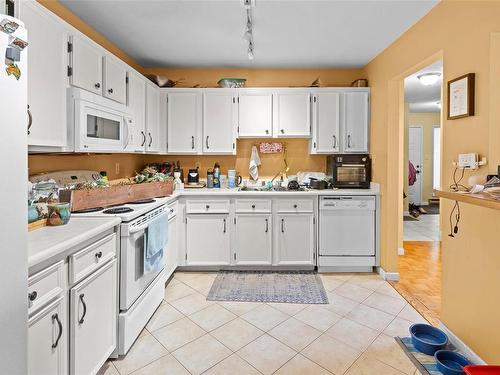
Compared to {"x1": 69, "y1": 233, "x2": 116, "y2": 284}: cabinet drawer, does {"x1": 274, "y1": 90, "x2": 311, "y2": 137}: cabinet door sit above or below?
above

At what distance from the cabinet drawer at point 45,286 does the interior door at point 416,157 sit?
26.2 feet

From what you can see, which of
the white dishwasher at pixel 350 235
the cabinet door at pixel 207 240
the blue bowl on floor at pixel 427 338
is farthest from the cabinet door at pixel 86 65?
the blue bowl on floor at pixel 427 338

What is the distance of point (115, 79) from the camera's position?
2.60 m

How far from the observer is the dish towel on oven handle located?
2244 mm

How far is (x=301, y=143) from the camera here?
410 centimetres

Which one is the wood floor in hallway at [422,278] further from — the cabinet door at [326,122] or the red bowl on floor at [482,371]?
the cabinet door at [326,122]

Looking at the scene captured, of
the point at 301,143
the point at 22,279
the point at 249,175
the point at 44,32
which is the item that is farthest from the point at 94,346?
the point at 301,143

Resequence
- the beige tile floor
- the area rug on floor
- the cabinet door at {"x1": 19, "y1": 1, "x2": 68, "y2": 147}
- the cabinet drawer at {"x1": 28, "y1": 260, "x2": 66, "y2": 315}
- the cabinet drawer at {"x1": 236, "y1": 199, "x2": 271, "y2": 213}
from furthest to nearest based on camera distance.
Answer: the cabinet drawer at {"x1": 236, "y1": 199, "x2": 271, "y2": 213}
the area rug on floor
the beige tile floor
the cabinet door at {"x1": 19, "y1": 1, "x2": 68, "y2": 147}
the cabinet drawer at {"x1": 28, "y1": 260, "x2": 66, "y2": 315}

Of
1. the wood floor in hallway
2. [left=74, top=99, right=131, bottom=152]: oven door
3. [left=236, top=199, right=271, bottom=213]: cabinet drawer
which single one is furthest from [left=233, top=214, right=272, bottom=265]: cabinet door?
[left=74, top=99, right=131, bottom=152]: oven door

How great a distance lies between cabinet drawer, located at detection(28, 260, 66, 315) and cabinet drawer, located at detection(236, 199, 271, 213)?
2.23 meters

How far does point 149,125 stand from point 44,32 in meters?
1.68

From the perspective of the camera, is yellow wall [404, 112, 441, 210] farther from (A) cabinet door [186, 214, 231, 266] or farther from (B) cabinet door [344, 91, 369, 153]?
(A) cabinet door [186, 214, 231, 266]

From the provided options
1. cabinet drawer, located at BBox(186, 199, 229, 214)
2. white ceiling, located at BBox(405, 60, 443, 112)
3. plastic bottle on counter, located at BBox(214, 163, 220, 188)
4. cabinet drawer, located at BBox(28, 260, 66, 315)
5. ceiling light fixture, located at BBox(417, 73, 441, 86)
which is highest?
white ceiling, located at BBox(405, 60, 443, 112)

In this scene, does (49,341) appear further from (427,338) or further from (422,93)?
(422,93)
